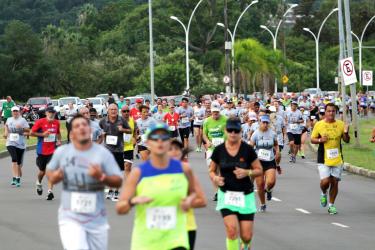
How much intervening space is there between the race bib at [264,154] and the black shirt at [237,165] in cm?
518

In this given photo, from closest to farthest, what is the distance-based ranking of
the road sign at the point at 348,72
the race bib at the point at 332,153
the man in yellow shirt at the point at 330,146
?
the man in yellow shirt at the point at 330,146
the race bib at the point at 332,153
the road sign at the point at 348,72

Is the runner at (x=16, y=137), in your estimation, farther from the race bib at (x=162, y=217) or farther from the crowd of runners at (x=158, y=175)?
the race bib at (x=162, y=217)

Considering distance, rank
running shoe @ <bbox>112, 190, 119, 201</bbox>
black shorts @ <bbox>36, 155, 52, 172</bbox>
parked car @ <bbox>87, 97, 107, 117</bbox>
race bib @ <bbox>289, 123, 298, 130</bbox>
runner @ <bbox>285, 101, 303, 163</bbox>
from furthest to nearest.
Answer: parked car @ <bbox>87, 97, 107, 117</bbox> → race bib @ <bbox>289, 123, 298, 130</bbox> → runner @ <bbox>285, 101, 303, 163</bbox> → black shorts @ <bbox>36, 155, 52, 172</bbox> → running shoe @ <bbox>112, 190, 119, 201</bbox>

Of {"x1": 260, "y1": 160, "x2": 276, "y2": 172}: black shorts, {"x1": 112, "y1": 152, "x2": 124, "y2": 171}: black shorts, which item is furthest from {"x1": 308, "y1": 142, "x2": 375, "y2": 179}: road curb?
{"x1": 260, "y1": 160, "x2": 276, "y2": 172}: black shorts

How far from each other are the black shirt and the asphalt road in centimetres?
169

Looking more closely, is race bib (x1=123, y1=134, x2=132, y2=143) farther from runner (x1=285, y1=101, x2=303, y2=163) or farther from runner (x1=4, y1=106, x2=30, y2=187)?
runner (x1=285, y1=101, x2=303, y2=163)

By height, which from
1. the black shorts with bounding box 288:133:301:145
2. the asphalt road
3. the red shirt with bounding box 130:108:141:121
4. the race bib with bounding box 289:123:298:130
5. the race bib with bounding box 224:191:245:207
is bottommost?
the asphalt road

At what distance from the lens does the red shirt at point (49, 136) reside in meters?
19.7

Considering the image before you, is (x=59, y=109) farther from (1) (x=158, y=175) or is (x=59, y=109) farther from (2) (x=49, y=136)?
(1) (x=158, y=175)

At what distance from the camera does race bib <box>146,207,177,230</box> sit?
8258 millimetres

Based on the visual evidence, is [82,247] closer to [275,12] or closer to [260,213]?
[260,213]

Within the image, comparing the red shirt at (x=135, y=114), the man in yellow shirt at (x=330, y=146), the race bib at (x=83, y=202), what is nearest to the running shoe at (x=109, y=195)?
the man in yellow shirt at (x=330, y=146)

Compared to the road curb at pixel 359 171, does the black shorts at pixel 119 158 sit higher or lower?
higher

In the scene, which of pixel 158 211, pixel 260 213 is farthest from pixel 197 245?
pixel 158 211
